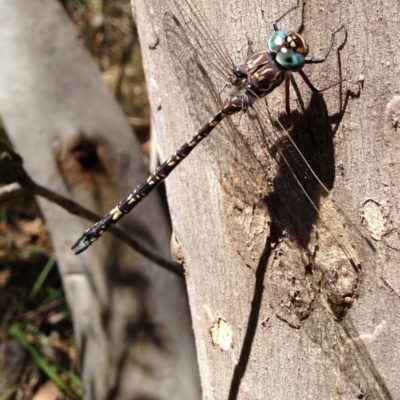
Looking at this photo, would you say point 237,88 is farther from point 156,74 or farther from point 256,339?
point 256,339

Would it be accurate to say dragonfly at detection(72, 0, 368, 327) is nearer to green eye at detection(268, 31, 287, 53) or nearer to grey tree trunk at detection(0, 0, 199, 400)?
green eye at detection(268, 31, 287, 53)

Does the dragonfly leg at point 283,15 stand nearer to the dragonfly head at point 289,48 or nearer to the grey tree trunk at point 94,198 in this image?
the dragonfly head at point 289,48

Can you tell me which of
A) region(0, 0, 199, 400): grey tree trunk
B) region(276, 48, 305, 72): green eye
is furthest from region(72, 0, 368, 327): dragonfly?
region(0, 0, 199, 400): grey tree trunk

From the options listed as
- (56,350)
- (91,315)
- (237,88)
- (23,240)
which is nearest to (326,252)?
(237,88)

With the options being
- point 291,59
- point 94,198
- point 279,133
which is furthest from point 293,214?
point 94,198

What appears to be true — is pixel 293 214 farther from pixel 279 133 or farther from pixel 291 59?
pixel 291 59

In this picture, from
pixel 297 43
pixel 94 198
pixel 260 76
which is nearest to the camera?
pixel 297 43
